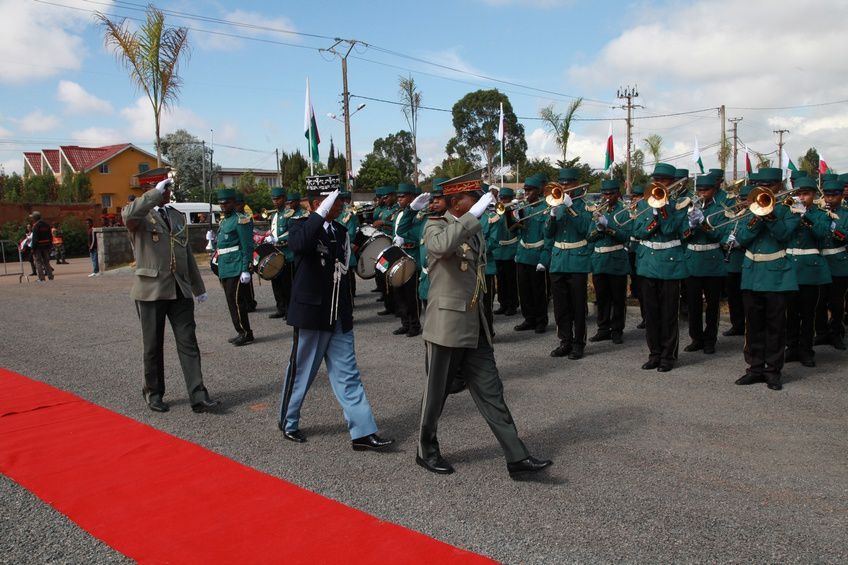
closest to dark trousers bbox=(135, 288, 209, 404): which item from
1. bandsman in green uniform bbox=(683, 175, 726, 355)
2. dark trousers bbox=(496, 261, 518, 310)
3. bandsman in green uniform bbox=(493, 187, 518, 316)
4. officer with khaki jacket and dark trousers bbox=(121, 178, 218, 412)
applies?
officer with khaki jacket and dark trousers bbox=(121, 178, 218, 412)

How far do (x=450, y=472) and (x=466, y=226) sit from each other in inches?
65.0

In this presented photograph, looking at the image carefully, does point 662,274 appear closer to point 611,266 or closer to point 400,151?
point 611,266

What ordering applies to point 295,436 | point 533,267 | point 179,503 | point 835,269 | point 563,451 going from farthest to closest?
point 533,267 → point 835,269 → point 295,436 → point 563,451 → point 179,503

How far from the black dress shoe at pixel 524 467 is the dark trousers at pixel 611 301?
16.2ft

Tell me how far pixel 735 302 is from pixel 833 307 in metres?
1.23

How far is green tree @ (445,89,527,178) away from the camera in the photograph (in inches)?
2662

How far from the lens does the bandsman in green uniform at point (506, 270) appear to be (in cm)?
1078

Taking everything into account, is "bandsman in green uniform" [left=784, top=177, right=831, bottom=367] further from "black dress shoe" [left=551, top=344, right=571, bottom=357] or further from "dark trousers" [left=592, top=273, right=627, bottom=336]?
"black dress shoe" [left=551, top=344, right=571, bottom=357]

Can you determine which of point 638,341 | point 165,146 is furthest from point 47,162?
point 638,341

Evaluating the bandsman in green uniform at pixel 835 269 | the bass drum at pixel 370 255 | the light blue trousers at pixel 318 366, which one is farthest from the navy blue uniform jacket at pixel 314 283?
the bandsman in green uniform at pixel 835 269

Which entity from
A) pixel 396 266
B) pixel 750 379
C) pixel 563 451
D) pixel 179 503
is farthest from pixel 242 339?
pixel 750 379

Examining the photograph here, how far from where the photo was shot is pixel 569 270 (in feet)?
27.6

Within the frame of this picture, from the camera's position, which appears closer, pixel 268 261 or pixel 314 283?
pixel 314 283

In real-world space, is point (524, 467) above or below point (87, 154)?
below
